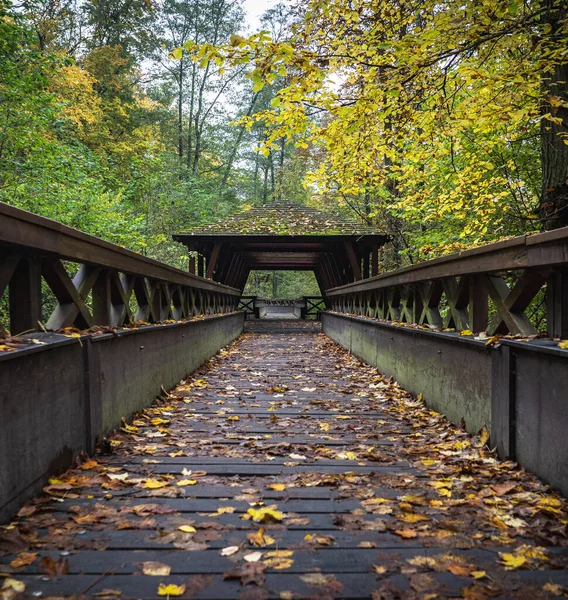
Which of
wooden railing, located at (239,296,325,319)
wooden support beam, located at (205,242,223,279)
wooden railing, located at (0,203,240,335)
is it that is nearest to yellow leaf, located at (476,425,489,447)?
wooden railing, located at (0,203,240,335)

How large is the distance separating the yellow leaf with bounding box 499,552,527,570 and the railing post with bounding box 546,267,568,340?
4.98 feet

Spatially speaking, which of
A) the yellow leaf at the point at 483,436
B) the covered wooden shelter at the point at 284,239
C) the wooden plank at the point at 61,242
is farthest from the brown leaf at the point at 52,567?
the covered wooden shelter at the point at 284,239

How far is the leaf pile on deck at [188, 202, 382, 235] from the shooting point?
635 inches

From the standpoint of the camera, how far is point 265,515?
2.51 metres

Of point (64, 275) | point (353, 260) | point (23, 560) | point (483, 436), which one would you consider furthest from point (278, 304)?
point (23, 560)

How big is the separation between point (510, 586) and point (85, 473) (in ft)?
8.42

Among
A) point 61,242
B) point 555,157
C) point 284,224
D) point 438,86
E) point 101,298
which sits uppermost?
point 438,86

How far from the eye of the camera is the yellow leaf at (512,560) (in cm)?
201

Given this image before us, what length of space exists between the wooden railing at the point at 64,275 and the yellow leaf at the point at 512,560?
2.84 meters

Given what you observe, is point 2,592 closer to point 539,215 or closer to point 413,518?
point 413,518

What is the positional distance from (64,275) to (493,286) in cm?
Answer: 331

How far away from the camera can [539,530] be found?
232cm

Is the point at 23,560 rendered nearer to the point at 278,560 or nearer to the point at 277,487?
the point at 278,560

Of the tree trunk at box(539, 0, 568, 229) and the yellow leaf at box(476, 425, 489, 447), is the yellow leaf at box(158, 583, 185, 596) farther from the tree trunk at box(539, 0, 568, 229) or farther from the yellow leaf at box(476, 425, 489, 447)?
the tree trunk at box(539, 0, 568, 229)
